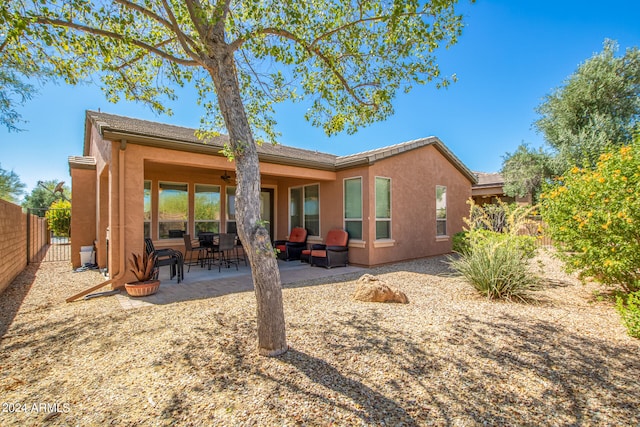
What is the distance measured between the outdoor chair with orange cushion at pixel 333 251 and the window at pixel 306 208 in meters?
1.00

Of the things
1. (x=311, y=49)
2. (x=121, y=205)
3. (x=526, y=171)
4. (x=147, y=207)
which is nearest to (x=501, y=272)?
(x=311, y=49)

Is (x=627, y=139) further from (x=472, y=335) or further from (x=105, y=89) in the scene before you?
(x=105, y=89)

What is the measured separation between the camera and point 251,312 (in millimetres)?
4594

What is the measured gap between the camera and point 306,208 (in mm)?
11125

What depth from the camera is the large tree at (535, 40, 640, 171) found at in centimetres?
1178

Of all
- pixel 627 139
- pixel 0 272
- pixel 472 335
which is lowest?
pixel 472 335

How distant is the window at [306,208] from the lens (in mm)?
10695

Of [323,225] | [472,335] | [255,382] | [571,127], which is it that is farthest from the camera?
[571,127]

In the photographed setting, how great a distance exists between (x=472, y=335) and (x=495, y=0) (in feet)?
24.0

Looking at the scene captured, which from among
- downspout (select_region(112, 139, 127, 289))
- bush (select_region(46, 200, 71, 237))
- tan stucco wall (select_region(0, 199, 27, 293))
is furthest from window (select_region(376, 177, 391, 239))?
bush (select_region(46, 200, 71, 237))

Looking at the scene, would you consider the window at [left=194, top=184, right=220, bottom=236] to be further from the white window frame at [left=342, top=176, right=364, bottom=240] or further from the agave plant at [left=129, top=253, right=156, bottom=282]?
the white window frame at [left=342, top=176, right=364, bottom=240]

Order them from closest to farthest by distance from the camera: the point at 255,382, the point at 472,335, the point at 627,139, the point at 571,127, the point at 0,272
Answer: the point at 255,382
the point at 472,335
the point at 0,272
the point at 627,139
the point at 571,127

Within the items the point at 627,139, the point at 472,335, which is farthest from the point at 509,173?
the point at 472,335

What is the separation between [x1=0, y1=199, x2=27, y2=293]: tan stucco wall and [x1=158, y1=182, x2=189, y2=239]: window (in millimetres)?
3311
